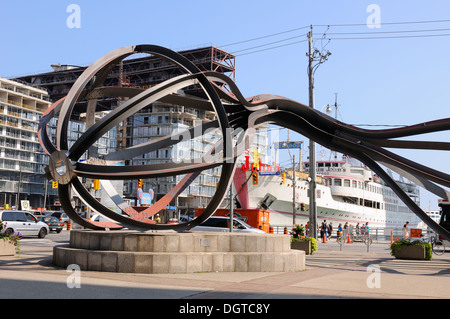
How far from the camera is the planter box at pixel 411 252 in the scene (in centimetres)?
2080

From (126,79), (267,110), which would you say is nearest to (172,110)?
(126,79)

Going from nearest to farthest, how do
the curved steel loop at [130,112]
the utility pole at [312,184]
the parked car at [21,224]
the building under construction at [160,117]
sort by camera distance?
the curved steel loop at [130,112], the utility pole at [312,184], the parked car at [21,224], the building under construction at [160,117]

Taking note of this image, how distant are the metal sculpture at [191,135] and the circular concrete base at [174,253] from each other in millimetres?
837

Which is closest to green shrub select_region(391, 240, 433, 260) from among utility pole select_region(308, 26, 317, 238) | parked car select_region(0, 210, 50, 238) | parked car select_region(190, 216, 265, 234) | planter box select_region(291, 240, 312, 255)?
planter box select_region(291, 240, 312, 255)

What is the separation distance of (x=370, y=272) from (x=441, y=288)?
11.5ft

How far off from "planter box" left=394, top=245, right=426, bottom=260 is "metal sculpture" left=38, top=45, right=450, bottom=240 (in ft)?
19.7

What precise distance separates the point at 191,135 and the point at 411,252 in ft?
36.1

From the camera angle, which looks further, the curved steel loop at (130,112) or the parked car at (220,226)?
the parked car at (220,226)

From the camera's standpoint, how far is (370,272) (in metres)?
14.6

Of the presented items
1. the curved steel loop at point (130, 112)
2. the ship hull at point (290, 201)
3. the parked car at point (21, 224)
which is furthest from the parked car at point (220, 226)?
the ship hull at point (290, 201)

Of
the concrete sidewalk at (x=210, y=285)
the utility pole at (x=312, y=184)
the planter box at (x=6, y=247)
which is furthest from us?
the utility pole at (x=312, y=184)

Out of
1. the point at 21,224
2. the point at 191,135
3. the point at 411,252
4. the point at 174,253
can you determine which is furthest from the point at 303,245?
the point at 21,224

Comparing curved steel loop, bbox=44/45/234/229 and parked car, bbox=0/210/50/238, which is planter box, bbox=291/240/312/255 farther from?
parked car, bbox=0/210/50/238

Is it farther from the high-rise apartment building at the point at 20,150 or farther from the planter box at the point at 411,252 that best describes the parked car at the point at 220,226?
the high-rise apartment building at the point at 20,150
